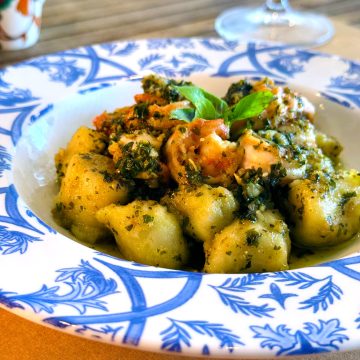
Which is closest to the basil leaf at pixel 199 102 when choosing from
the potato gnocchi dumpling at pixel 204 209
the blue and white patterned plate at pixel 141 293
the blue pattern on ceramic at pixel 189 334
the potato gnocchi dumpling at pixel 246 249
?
the potato gnocchi dumpling at pixel 204 209

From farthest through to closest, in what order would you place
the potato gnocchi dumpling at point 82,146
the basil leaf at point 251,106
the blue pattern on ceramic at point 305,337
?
the potato gnocchi dumpling at point 82,146 < the basil leaf at point 251,106 < the blue pattern on ceramic at point 305,337

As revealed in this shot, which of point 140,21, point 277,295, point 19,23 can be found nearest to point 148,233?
point 277,295

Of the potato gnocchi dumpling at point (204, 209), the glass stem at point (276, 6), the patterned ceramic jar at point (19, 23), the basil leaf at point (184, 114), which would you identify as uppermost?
the glass stem at point (276, 6)

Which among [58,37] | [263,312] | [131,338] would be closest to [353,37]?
[58,37]

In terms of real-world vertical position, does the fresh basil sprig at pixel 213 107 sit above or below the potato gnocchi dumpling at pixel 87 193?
above

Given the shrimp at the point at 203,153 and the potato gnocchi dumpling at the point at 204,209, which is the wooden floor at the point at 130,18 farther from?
the potato gnocchi dumpling at the point at 204,209

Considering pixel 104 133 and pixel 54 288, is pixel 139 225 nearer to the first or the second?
pixel 54 288

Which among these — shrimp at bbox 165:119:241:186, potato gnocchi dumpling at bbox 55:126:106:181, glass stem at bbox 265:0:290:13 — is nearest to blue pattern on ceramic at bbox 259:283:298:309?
shrimp at bbox 165:119:241:186
